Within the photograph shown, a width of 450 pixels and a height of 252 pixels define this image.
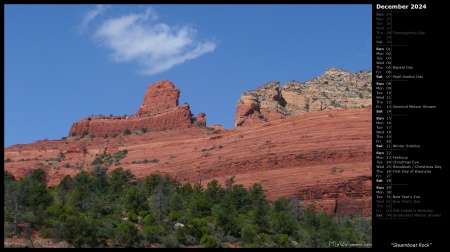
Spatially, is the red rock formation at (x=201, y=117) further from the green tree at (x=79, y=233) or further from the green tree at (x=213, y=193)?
the green tree at (x=79, y=233)

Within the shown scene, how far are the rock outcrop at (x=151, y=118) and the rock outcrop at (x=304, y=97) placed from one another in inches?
296

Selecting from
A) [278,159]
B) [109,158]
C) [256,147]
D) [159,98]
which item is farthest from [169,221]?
[159,98]

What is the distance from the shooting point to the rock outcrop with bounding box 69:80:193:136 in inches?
3081

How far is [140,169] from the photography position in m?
59.0

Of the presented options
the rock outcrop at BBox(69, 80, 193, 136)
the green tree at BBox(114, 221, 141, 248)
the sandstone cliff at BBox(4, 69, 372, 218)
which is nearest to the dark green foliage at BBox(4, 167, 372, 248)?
the green tree at BBox(114, 221, 141, 248)

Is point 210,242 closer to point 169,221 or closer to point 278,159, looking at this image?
point 169,221

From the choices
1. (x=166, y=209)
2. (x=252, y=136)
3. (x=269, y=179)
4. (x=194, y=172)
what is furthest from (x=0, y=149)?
(x=252, y=136)

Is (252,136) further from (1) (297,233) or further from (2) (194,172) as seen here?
(1) (297,233)

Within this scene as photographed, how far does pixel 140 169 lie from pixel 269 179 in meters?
14.3

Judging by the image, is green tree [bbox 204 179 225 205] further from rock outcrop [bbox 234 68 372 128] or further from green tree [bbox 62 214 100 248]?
rock outcrop [bbox 234 68 372 128]

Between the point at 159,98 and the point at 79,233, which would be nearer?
the point at 79,233

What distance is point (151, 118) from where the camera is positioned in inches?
3172

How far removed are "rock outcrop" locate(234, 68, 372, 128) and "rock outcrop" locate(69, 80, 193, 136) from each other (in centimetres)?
752

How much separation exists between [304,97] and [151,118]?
21.8 m
